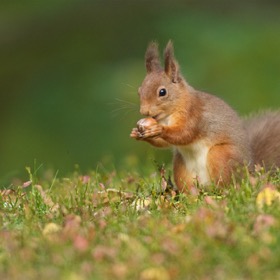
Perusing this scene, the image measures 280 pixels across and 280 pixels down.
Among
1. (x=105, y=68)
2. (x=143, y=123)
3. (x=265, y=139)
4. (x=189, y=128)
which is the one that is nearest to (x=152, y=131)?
(x=143, y=123)

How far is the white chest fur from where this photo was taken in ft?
18.0

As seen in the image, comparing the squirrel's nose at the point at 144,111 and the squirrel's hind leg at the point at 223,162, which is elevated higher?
the squirrel's nose at the point at 144,111

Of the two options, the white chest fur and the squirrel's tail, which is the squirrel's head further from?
the squirrel's tail

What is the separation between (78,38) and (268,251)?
9.89 m

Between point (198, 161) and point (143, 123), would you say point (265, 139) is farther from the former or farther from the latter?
point (143, 123)

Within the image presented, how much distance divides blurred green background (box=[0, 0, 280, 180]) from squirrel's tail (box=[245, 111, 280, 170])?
11.2 ft

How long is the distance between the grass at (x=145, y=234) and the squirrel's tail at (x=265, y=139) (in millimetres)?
624

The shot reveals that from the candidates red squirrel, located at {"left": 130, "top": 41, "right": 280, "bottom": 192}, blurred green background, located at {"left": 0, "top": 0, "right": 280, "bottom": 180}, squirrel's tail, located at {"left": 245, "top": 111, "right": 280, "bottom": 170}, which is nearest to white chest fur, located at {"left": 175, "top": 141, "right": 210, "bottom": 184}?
red squirrel, located at {"left": 130, "top": 41, "right": 280, "bottom": 192}

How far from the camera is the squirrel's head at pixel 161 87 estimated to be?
5520mm

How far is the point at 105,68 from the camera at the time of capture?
38.8 ft

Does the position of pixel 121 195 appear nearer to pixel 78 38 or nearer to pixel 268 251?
pixel 268 251

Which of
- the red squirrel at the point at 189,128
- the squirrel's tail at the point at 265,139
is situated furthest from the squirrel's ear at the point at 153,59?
the squirrel's tail at the point at 265,139

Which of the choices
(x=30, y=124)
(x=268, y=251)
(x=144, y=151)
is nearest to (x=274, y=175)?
(x=268, y=251)

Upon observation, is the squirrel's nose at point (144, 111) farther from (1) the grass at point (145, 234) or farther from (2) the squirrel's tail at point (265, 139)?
(2) the squirrel's tail at point (265, 139)
